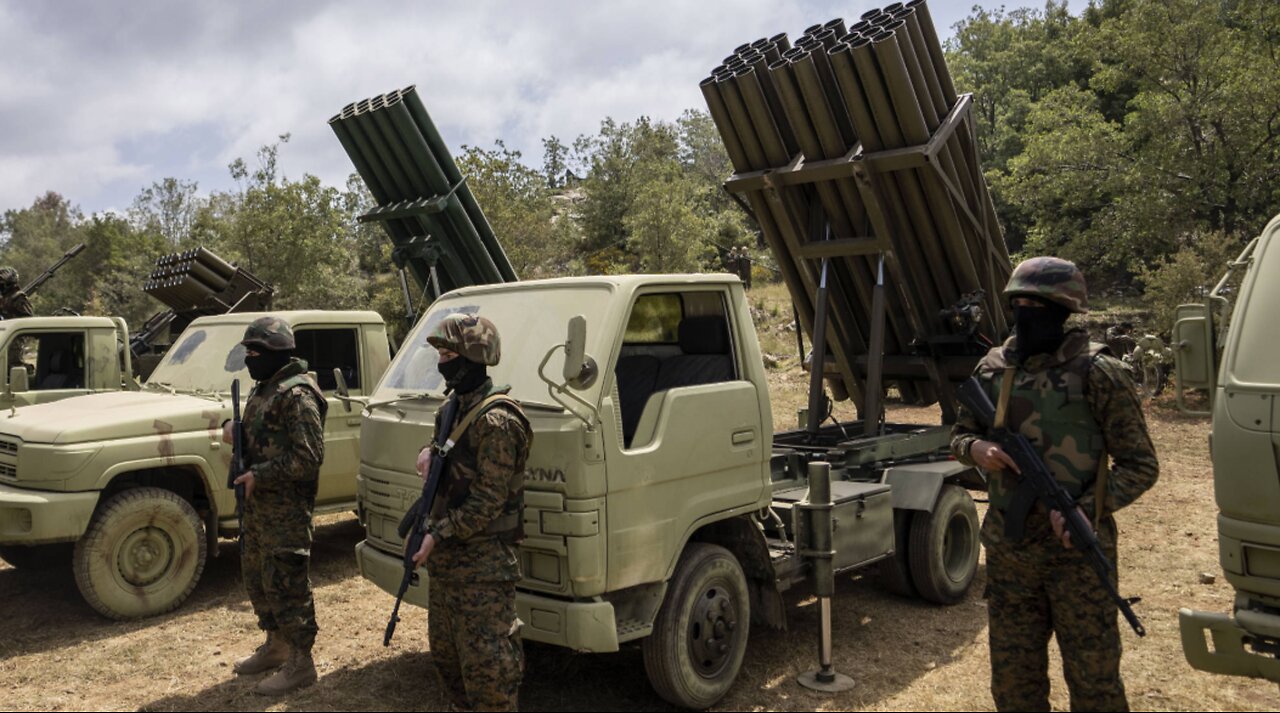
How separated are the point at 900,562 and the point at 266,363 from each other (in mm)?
4092

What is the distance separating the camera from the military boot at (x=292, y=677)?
478 centimetres

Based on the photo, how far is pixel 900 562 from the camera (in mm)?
6180

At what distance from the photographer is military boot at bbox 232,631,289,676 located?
16.6 feet

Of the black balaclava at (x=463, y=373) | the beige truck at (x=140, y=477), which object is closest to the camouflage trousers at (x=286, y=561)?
the beige truck at (x=140, y=477)

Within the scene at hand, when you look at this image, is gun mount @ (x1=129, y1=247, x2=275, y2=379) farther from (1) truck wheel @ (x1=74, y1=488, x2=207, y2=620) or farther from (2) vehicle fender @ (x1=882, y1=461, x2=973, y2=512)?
(2) vehicle fender @ (x1=882, y1=461, x2=973, y2=512)

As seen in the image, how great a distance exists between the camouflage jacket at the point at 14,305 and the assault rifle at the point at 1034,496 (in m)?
10.5

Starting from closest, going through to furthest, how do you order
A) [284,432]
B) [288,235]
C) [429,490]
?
[429,490] → [284,432] → [288,235]

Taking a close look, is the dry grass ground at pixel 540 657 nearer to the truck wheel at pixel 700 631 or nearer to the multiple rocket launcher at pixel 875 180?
the truck wheel at pixel 700 631

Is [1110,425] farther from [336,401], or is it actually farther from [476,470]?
[336,401]

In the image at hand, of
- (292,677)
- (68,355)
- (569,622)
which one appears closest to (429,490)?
(569,622)

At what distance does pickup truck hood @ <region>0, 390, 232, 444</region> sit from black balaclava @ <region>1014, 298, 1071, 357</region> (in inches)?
208

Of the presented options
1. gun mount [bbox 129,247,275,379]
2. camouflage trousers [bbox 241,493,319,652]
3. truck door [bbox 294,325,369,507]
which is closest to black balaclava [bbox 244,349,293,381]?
camouflage trousers [bbox 241,493,319,652]

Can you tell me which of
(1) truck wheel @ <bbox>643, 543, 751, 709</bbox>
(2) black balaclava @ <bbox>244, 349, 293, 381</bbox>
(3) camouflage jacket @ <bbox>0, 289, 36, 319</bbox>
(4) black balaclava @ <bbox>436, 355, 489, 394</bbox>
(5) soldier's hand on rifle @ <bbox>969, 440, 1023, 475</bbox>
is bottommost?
(1) truck wheel @ <bbox>643, 543, 751, 709</bbox>

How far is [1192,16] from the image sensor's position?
58.3 feet
